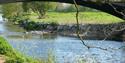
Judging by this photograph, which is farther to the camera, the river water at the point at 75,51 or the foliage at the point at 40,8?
the foliage at the point at 40,8

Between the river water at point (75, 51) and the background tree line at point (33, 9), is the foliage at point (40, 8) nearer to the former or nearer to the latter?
the background tree line at point (33, 9)

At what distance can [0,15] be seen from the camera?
75.1 m

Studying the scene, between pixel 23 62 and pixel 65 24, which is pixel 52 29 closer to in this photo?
pixel 65 24

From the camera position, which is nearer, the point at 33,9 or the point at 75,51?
the point at 75,51

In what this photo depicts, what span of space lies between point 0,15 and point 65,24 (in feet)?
70.3

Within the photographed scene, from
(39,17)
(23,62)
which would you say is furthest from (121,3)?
(39,17)

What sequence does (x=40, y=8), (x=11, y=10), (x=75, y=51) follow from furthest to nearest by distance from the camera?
1. (x=11, y=10)
2. (x=40, y=8)
3. (x=75, y=51)

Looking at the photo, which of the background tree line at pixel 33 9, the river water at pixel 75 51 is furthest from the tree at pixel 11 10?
the river water at pixel 75 51

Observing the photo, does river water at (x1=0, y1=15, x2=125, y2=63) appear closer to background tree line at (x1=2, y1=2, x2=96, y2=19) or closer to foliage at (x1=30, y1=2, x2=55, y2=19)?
foliage at (x1=30, y1=2, x2=55, y2=19)

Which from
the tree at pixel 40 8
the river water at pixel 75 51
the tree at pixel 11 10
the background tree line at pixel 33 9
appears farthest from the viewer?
the tree at pixel 11 10

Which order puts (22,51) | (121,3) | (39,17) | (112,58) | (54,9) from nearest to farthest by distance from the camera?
(22,51) < (112,58) < (121,3) < (39,17) < (54,9)

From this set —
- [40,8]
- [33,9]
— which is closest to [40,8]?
[40,8]

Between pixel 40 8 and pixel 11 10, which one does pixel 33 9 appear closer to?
pixel 40 8

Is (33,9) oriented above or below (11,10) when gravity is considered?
above
